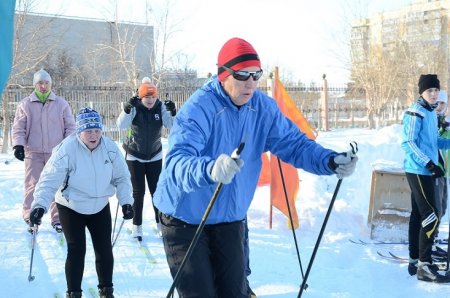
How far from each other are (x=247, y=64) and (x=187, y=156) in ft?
2.23

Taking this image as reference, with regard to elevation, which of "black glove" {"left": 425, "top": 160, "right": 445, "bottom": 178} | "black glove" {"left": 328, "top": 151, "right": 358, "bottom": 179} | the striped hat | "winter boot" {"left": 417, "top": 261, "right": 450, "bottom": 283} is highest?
the striped hat

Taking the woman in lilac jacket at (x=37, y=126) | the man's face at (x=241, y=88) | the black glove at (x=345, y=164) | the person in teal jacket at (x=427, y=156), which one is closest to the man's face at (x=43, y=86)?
the woman in lilac jacket at (x=37, y=126)

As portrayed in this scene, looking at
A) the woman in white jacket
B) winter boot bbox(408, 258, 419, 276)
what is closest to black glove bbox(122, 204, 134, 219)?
the woman in white jacket

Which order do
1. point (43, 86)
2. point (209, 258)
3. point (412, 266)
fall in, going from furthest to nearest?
point (43, 86) < point (412, 266) < point (209, 258)

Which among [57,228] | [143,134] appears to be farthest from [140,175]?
[57,228]

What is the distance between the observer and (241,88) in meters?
2.72

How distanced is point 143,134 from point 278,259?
7.22 ft

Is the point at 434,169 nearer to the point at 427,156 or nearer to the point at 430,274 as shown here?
the point at 427,156

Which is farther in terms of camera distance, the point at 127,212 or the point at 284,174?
the point at 284,174

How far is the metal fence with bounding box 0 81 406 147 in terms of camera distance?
15.9 meters

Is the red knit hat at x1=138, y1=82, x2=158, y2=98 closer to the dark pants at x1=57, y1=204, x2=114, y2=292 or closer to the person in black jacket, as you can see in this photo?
the person in black jacket

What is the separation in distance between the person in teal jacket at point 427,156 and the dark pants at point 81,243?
2948mm

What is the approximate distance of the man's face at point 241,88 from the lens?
2727mm

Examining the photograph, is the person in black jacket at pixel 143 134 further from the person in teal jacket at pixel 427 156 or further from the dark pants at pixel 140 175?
the person in teal jacket at pixel 427 156
